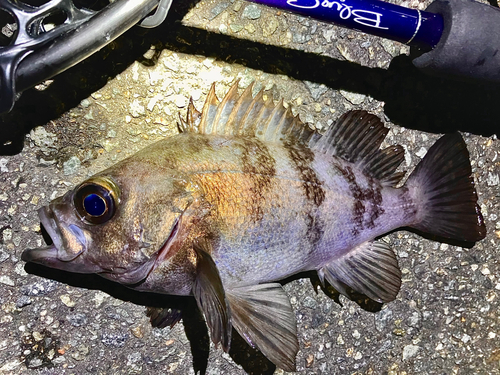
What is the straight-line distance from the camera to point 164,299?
200 centimetres

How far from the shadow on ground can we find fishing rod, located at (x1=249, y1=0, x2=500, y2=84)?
41 cm

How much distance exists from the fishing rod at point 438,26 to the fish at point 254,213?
1.23 feet

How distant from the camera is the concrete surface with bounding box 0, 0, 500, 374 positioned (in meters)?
1.92

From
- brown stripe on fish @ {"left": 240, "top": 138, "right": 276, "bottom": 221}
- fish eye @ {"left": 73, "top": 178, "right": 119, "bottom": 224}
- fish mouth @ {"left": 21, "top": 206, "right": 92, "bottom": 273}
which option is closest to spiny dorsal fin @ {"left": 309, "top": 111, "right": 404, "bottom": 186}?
brown stripe on fish @ {"left": 240, "top": 138, "right": 276, "bottom": 221}

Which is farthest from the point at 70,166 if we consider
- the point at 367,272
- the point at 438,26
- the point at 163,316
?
the point at 438,26

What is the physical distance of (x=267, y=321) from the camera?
1.75 m

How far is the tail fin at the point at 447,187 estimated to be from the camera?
204cm

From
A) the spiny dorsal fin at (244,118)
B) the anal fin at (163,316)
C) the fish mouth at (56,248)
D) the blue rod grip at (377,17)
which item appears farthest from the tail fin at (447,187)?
the fish mouth at (56,248)

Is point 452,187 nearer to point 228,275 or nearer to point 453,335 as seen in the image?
point 453,335

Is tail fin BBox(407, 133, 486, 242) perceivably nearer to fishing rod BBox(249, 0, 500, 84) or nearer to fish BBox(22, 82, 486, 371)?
fish BBox(22, 82, 486, 371)

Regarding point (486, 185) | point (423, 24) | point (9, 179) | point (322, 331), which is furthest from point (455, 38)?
point (9, 179)

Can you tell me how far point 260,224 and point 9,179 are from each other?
1.16m

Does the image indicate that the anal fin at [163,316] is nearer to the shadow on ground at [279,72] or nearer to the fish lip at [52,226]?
the fish lip at [52,226]

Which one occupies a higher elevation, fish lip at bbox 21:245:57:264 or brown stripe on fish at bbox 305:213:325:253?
brown stripe on fish at bbox 305:213:325:253
